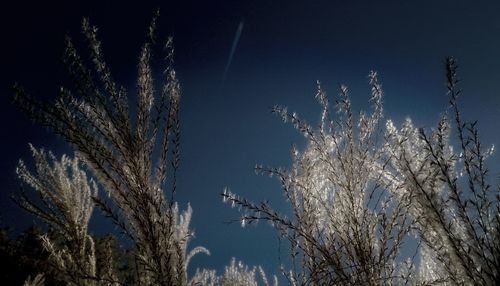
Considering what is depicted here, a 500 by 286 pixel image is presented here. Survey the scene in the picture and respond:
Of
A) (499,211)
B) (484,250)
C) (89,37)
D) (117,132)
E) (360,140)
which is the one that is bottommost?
(484,250)

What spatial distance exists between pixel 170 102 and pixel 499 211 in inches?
66.2

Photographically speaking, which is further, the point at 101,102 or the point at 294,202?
the point at 294,202

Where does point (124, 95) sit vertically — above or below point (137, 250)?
above

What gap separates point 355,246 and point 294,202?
2.10 feet

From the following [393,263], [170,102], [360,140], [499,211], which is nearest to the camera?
[499,211]

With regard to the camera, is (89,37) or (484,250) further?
(89,37)

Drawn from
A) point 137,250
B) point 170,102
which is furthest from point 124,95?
point 137,250

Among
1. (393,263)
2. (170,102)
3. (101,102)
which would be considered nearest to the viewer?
(101,102)

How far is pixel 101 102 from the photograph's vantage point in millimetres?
1804

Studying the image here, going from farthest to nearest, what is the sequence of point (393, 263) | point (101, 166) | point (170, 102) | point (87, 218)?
point (87, 218) < point (393, 263) < point (170, 102) < point (101, 166)

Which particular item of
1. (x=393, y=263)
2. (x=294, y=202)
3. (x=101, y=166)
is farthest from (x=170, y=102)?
(x=393, y=263)

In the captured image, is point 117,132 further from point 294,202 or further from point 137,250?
point 294,202

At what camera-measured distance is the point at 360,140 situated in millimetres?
2508

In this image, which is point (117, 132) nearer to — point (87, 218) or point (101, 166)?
point (101, 166)
